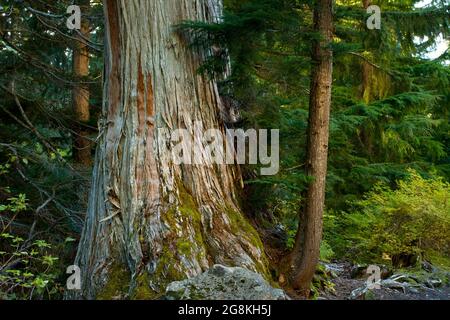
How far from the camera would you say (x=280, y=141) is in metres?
5.58

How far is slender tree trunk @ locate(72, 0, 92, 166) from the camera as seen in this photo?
28.9 feet

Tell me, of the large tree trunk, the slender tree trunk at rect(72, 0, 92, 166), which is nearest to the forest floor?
the large tree trunk

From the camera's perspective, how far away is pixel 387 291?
18.9ft

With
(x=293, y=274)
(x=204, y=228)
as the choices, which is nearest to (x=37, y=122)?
(x=204, y=228)

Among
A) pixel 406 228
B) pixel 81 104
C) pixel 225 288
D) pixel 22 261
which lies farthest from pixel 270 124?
pixel 81 104

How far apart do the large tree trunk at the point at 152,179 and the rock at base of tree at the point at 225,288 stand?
0.58 metres

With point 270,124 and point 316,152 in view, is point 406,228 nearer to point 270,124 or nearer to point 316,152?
point 316,152

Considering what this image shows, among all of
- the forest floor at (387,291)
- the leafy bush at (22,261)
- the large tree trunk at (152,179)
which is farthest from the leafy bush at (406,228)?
the leafy bush at (22,261)

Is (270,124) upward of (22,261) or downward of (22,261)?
upward

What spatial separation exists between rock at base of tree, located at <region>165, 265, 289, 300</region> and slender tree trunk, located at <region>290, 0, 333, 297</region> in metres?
1.42

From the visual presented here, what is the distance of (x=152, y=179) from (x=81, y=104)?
5234 mm

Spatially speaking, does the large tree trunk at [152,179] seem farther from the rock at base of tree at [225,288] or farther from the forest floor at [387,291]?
the forest floor at [387,291]

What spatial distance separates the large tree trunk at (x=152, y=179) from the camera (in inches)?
189

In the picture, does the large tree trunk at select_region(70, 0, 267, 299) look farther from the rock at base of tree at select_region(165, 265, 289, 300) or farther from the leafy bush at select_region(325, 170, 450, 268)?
the leafy bush at select_region(325, 170, 450, 268)
